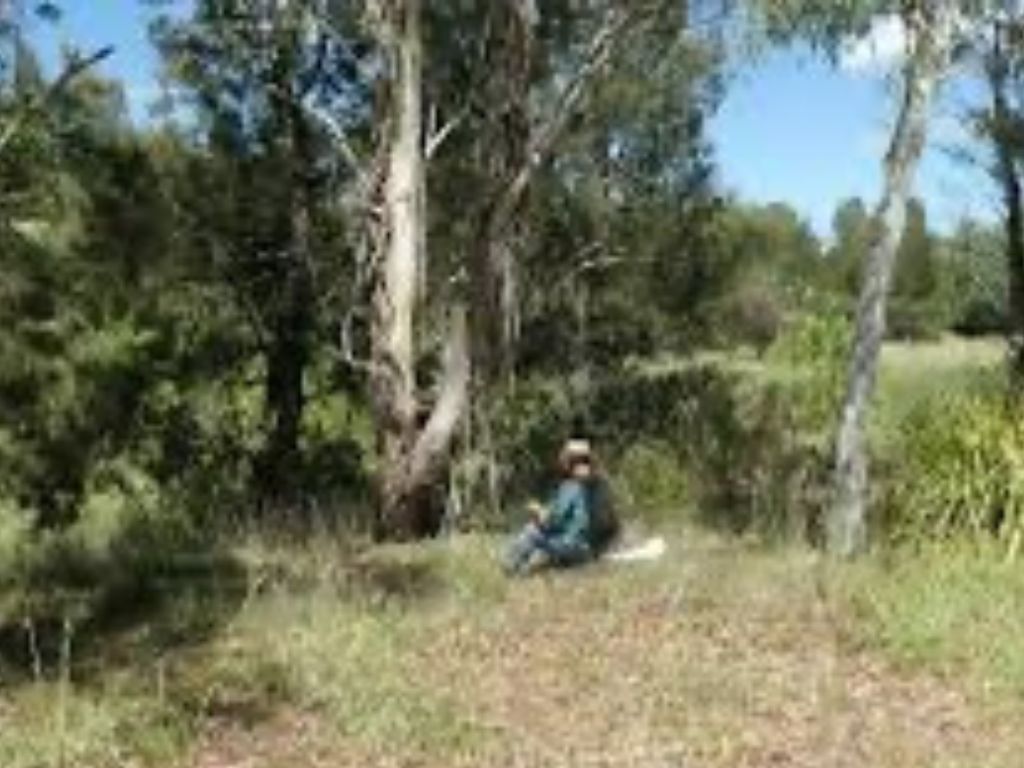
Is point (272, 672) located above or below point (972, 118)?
below

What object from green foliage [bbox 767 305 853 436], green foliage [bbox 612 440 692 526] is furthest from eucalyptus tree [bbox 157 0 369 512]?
green foliage [bbox 767 305 853 436]

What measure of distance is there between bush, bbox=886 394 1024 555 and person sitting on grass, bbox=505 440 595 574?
2631 mm

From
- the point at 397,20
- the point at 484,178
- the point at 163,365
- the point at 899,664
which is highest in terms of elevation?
the point at 397,20

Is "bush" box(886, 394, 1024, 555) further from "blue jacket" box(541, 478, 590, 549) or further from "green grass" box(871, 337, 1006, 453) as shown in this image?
"green grass" box(871, 337, 1006, 453)

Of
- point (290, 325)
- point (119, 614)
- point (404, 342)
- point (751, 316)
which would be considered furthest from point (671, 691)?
point (751, 316)

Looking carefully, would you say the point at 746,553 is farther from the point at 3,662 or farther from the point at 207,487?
the point at 207,487

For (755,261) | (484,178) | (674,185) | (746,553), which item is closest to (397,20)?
(484,178)

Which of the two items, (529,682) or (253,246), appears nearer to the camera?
(529,682)

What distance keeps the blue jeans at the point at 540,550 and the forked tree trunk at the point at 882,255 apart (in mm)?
2066

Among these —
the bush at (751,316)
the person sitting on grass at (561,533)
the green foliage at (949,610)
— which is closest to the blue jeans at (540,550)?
the person sitting on grass at (561,533)

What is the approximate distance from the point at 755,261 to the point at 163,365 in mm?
17391

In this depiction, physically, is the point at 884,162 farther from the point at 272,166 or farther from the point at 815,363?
the point at 815,363

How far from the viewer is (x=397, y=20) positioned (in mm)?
23078

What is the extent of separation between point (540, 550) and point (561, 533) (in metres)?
0.32
